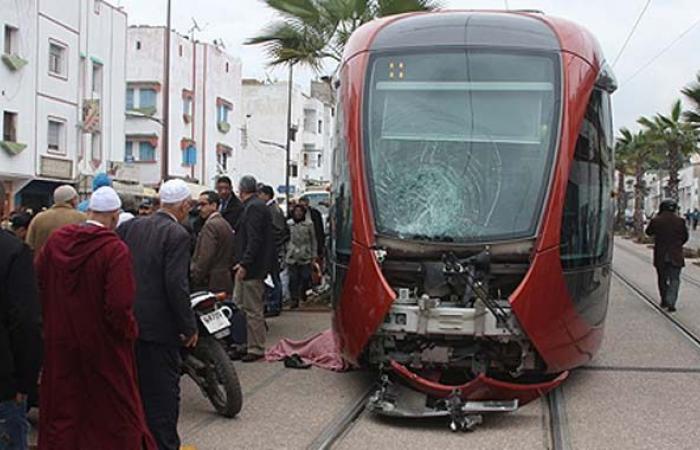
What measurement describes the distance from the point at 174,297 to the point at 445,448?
7.48 ft

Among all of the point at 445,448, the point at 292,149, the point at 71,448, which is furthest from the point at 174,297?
the point at 292,149

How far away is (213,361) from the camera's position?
7918 mm

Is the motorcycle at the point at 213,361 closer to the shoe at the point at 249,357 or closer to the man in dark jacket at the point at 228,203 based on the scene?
the shoe at the point at 249,357

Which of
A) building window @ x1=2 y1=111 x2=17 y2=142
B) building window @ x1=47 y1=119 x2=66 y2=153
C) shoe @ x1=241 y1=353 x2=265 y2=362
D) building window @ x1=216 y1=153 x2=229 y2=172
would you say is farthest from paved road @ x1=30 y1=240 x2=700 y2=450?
building window @ x1=216 y1=153 x2=229 y2=172

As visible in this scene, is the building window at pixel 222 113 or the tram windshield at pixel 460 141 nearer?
the tram windshield at pixel 460 141

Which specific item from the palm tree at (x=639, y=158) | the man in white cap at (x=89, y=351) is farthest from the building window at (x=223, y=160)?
the man in white cap at (x=89, y=351)

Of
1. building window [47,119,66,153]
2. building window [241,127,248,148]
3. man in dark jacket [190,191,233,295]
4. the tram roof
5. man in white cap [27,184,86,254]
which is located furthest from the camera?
building window [241,127,248,148]

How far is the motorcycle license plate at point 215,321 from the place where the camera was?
25.2 ft

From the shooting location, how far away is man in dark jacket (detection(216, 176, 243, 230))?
1161cm

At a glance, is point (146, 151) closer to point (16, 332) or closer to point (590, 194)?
point (590, 194)

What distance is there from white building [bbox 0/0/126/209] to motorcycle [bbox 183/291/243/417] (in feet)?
76.4

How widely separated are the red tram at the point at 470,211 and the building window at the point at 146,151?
132 feet

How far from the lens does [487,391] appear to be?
26.6 ft

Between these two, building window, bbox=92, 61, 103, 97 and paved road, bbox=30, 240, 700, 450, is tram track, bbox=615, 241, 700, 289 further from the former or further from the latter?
building window, bbox=92, 61, 103, 97
